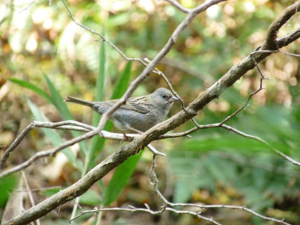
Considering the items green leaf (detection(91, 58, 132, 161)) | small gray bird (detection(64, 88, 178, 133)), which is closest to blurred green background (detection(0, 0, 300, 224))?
small gray bird (detection(64, 88, 178, 133))

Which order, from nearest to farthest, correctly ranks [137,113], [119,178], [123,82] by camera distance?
[119,178]
[123,82]
[137,113]

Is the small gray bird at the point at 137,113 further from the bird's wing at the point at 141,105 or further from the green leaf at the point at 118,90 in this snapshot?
the green leaf at the point at 118,90

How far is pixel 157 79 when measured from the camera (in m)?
7.80

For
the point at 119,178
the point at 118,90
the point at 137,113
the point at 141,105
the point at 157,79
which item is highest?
the point at 157,79

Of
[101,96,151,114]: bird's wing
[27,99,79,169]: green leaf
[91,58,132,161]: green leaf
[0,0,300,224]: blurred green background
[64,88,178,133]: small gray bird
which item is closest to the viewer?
[91,58,132,161]: green leaf

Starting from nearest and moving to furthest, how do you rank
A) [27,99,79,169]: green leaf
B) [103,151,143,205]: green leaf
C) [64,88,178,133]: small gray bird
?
[103,151,143,205]: green leaf
[27,99,79,169]: green leaf
[64,88,178,133]: small gray bird

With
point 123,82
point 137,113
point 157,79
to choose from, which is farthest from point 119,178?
point 157,79

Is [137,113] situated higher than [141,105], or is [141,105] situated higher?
[141,105]

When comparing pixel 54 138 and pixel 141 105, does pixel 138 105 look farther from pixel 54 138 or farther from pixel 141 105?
pixel 54 138

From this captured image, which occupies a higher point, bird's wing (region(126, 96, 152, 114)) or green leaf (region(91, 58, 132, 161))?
bird's wing (region(126, 96, 152, 114))

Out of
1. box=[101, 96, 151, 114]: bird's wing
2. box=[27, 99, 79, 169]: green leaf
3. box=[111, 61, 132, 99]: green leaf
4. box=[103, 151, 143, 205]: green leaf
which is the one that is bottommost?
box=[103, 151, 143, 205]: green leaf

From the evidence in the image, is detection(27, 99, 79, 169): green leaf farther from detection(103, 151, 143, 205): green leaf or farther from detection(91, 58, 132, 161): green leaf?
detection(103, 151, 143, 205): green leaf

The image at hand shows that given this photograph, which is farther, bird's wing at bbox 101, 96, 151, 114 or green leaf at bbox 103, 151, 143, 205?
bird's wing at bbox 101, 96, 151, 114

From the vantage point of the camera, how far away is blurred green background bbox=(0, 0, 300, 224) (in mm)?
5176
